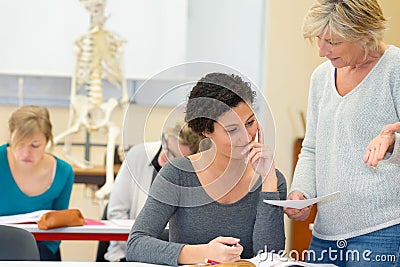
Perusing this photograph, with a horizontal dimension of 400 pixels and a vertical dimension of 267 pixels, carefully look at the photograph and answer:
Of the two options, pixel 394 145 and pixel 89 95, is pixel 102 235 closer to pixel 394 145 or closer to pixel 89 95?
pixel 394 145

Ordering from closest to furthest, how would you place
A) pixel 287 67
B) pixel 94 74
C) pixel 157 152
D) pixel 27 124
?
pixel 157 152
pixel 27 124
pixel 94 74
pixel 287 67

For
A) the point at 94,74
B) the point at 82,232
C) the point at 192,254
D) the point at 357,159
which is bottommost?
the point at 82,232

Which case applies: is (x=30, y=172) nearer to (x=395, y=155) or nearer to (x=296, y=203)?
(x=296, y=203)

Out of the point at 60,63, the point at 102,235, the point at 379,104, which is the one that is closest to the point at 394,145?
the point at 379,104

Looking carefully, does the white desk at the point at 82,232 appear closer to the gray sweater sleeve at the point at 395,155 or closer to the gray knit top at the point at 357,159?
the gray knit top at the point at 357,159

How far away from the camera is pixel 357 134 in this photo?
82.5 inches

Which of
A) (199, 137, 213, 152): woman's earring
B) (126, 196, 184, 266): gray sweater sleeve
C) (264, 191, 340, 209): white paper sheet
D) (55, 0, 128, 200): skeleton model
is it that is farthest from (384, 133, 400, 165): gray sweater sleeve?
(55, 0, 128, 200): skeleton model

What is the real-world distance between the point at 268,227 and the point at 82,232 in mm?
934

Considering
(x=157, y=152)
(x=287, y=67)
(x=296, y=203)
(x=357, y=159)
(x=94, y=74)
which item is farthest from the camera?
(x=287, y=67)

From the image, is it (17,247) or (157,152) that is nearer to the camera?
(157,152)

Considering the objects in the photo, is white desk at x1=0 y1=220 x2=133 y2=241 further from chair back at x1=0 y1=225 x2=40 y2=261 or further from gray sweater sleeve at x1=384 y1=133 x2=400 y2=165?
gray sweater sleeve at x1=384 y1=133 x2=400 y2=165

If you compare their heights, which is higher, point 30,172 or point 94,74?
point 94,74

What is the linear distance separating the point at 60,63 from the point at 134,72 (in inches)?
17.6

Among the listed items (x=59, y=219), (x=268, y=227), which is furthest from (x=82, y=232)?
(x=268, y=227)
